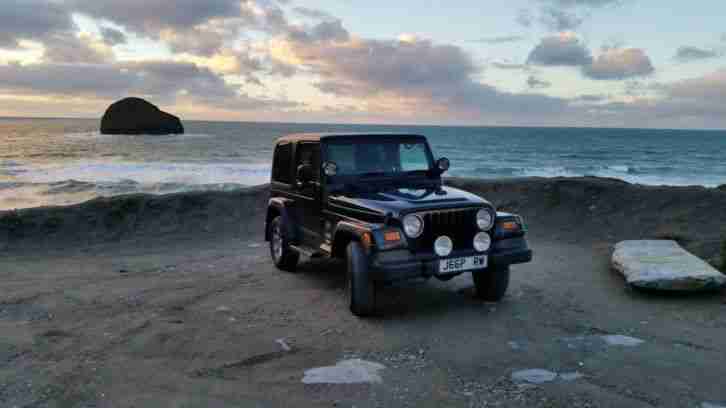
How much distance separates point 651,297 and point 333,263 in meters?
4.51

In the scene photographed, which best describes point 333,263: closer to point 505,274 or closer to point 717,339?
point 505,274

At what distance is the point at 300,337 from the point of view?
5684 mm

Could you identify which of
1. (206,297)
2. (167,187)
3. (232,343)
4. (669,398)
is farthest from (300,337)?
(167,187)

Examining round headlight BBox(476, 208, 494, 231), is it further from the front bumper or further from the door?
the door

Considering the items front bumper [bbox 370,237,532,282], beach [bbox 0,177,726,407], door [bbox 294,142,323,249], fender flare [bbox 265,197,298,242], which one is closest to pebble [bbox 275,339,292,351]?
beach [bbox 0,177,726,407]

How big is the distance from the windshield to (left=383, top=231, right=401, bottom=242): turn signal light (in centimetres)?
146

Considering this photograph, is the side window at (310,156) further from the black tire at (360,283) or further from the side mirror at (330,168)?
the black tire at (360,283)

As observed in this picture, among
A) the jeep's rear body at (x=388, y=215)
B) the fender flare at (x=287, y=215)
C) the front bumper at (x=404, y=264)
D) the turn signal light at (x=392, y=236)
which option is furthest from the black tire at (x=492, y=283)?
the fender flare at (x=287, y=215)

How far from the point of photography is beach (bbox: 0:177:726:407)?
4.38 m

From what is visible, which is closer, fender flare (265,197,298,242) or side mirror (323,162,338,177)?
side mirror (323,162,338,177)

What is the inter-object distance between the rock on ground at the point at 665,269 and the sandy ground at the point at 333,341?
16cm

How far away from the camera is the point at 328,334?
226 inches

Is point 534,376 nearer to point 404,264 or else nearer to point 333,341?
point 404,264

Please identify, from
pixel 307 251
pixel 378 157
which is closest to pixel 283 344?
pixel 307 251
